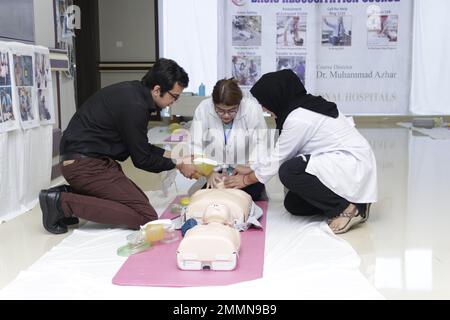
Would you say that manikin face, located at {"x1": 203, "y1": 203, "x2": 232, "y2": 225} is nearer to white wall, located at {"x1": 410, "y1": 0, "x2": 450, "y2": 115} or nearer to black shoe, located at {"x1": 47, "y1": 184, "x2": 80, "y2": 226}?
black shoe, located at {"x1": 47, "y1": 184, "x2": 80, "y2": 226}

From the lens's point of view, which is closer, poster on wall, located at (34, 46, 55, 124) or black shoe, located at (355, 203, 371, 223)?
black shoe, located at (355, 203, 371, 223)

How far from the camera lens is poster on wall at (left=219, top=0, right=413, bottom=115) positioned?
7965 mm

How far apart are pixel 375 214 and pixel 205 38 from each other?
17.9 feet

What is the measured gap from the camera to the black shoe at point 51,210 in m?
2.79

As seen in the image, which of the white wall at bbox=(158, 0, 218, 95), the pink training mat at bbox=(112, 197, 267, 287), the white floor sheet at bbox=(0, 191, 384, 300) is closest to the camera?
the white floor sheet at bbox=(0, 191, 384, 300)

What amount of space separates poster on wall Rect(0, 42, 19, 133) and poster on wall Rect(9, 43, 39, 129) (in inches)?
2.0

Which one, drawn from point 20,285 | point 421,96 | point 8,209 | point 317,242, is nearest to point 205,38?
point 421,96

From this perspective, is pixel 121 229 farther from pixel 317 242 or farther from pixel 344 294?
pixel 344 294

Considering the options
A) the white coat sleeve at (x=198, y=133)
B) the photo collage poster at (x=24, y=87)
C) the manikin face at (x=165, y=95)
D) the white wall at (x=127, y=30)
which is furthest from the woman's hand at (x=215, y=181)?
the white wall at (x=127, y=30)

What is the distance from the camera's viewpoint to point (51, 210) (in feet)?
9.18

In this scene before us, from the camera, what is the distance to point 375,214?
3207mm

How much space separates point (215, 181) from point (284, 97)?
634 millimetres

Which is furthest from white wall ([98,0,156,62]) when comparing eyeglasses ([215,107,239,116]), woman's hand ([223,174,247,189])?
woman's hand ([223,174,247,189])

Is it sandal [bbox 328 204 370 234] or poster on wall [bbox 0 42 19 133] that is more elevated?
poster on wall [bbox 0 42 19 133]
